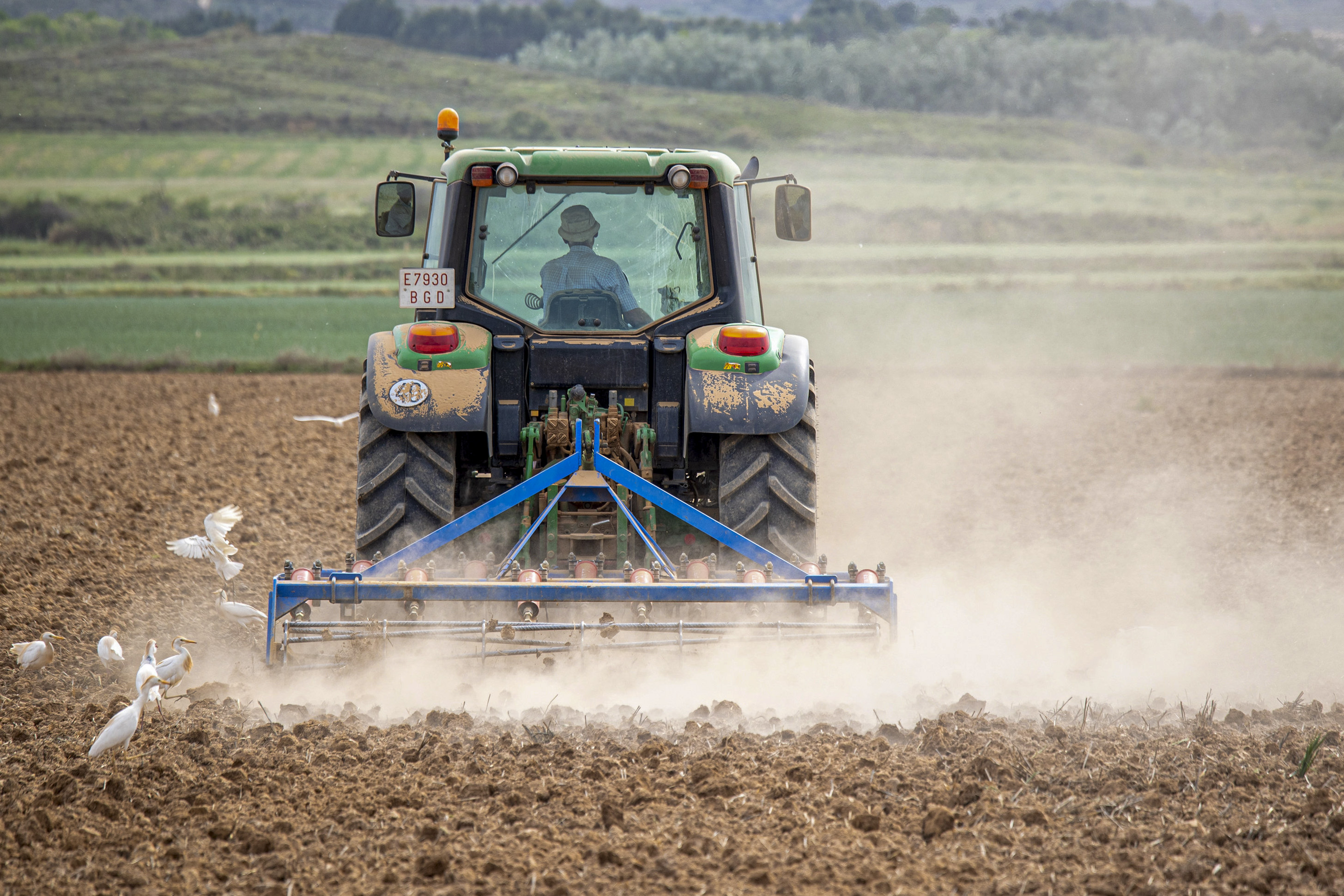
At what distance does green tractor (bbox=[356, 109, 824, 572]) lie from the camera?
18.0 feet

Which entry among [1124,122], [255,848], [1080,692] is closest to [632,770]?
[255,848]

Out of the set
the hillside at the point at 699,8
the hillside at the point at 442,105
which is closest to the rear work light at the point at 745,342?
the hillside at the point at 442,105

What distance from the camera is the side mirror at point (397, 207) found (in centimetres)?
607

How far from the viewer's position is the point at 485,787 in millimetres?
3965

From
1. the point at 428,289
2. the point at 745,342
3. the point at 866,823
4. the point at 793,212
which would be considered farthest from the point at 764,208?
the point at 866,823

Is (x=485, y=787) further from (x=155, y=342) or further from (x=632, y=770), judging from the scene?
(x=155, y=342)

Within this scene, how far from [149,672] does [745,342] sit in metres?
2.69

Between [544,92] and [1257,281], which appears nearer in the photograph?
[1257,281]

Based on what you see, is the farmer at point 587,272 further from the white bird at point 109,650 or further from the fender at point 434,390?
the white bird at point 109,650

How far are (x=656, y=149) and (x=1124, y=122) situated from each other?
48.1 meters

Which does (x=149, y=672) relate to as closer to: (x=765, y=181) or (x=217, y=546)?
(x=217, y=546)

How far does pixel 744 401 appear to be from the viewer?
5434mm

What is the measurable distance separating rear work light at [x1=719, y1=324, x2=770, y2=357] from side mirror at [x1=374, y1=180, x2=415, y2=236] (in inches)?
66.1

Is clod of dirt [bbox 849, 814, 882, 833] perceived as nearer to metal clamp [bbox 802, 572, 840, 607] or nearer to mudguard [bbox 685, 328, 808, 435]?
metal clamp [bbox 802, 572, 840, 607]
